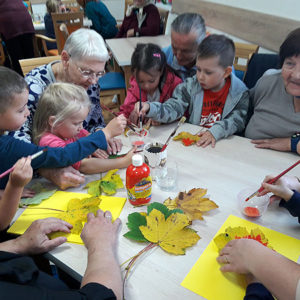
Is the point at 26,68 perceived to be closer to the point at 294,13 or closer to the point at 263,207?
the point at 263,207

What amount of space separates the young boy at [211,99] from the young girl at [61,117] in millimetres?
383

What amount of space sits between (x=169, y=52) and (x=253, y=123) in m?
1.00

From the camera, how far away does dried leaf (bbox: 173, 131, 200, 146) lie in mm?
1321

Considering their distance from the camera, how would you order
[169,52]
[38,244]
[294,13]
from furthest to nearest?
[294,13] → [169,52] → [38,244]

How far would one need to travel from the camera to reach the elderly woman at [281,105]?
1.22 meters

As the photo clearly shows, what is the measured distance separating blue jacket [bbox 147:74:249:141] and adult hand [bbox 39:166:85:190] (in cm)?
59

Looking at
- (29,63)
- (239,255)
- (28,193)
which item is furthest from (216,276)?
(29,63)

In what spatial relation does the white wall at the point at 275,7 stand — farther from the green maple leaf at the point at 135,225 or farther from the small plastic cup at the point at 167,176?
the green maple leaf at the point at 135,225

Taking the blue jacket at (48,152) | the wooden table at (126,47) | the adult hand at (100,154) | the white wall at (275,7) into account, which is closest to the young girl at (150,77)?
the adult hand at (100,154)

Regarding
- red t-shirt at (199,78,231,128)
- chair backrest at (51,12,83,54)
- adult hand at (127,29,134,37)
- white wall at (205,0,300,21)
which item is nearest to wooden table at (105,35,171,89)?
adult hand at (127,29,134,37)

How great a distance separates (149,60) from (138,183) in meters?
1.01

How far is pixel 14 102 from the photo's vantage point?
982 mm

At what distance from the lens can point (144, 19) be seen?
369 centimetres

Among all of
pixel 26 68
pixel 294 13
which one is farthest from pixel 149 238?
pixel 294 13
